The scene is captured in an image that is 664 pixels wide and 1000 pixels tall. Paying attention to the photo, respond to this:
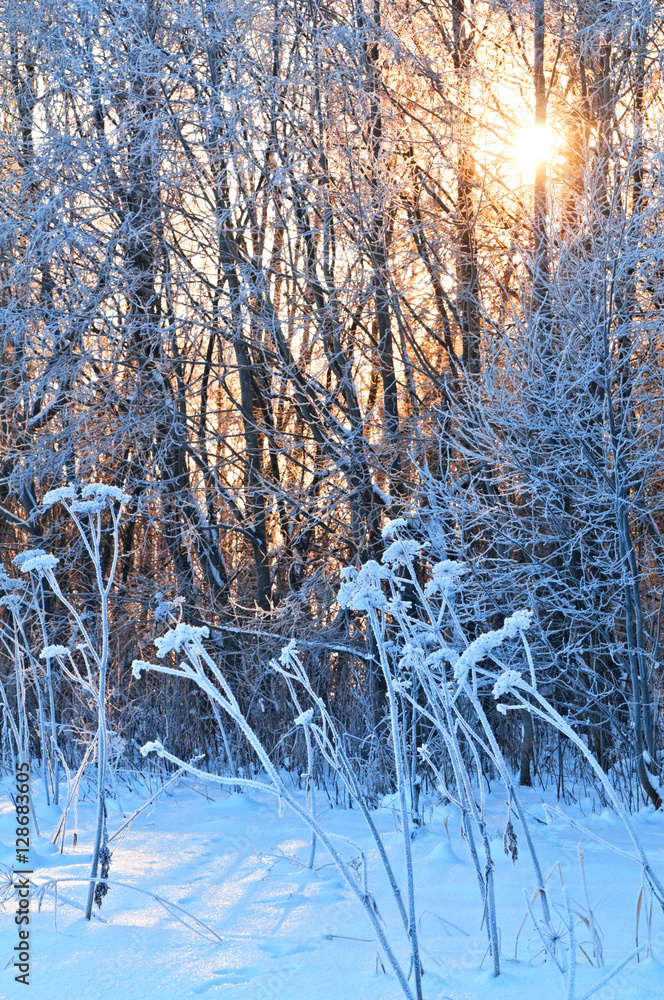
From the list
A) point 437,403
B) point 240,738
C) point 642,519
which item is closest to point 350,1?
point 437,403

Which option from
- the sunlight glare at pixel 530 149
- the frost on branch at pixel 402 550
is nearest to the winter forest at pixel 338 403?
the sunlight glare at pixel 530 149

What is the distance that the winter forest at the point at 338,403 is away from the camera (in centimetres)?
521

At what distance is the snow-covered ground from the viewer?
2555mm

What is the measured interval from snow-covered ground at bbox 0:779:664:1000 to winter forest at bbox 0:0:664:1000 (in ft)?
0.16

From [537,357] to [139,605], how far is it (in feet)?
12.5

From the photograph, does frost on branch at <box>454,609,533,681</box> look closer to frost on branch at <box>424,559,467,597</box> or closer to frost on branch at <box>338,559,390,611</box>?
frost on branch at <box>338,559,390,611</box>

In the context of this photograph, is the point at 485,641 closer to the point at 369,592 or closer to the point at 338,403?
the point at 369,592

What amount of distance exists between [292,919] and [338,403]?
163 inches

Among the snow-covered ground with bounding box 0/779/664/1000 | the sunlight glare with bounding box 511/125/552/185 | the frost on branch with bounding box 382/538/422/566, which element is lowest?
the snow-covered ground with bounding box 0/779/664/1000

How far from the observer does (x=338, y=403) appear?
685 cm

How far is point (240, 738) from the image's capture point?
273 inches

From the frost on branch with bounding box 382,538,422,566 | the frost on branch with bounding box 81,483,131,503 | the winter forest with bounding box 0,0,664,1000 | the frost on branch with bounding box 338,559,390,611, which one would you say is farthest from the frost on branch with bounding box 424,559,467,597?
the frost on branch with bounding box 81,483,131,503

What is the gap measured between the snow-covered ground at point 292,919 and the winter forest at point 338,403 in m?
0.05

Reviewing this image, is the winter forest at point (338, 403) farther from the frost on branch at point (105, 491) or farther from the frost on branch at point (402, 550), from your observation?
the frost on branch at point (402, 550)
